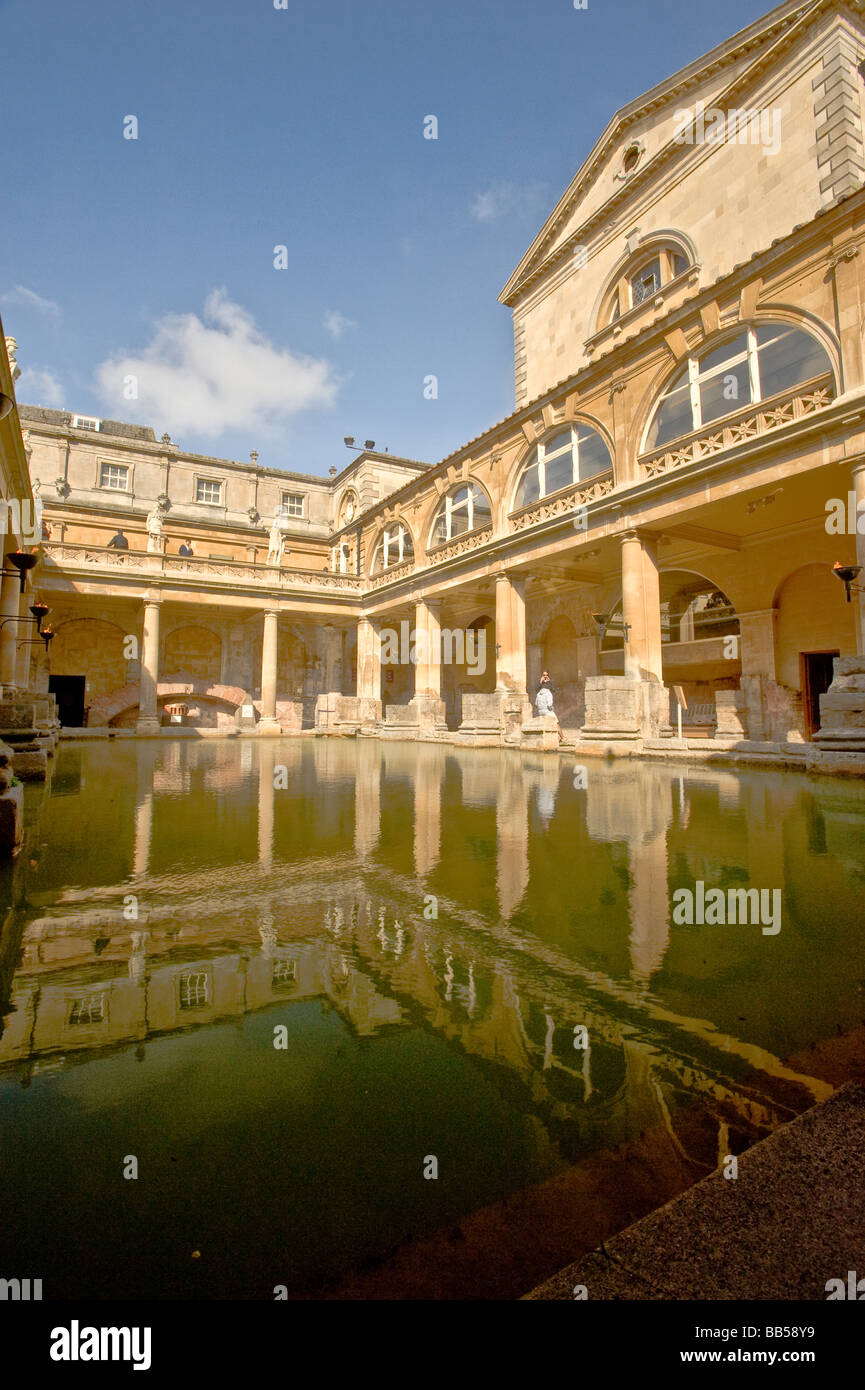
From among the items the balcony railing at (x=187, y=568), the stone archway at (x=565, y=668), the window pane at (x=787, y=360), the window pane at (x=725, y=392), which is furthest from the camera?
the stone archway at (x=565, y=668)

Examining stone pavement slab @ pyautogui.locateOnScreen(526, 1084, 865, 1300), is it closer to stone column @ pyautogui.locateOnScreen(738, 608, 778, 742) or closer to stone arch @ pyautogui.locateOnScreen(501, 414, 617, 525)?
stone arch @ pyautogui.locateOnScreen(501, 414, 617, 525)

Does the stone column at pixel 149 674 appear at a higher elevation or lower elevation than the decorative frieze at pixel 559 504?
lower

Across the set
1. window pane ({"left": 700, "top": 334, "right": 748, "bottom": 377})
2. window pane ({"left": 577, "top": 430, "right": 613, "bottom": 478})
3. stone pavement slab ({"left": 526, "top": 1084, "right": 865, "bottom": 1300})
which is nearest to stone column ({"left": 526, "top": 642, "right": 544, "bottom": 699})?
window pane ({"left": 577, "top": 430, "right": 613, "bottom": 478})

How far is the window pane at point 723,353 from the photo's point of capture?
12.2 m

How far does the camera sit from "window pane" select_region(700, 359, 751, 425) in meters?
12.1

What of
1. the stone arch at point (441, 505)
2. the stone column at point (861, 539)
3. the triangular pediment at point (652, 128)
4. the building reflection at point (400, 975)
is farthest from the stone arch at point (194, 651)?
the building reflection at point (400, 975)

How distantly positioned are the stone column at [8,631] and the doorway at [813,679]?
1873cm

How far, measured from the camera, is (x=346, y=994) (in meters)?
1.82

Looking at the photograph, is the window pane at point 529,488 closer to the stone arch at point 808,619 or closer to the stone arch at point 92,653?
the stone arch at point 808,619

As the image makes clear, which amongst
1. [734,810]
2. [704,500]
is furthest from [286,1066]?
[704,500]

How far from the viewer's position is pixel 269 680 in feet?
75.7

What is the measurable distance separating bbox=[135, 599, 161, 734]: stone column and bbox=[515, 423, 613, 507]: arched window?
13558mm

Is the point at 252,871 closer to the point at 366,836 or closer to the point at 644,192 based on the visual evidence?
the point at 366,836

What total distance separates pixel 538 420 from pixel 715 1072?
1797 centimetres
